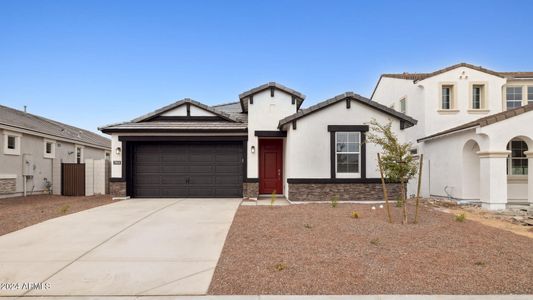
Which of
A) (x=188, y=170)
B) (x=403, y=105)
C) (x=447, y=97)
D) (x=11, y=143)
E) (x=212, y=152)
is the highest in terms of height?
(x=447, y=97)

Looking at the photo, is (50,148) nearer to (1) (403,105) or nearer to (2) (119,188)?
(2) (119,188)

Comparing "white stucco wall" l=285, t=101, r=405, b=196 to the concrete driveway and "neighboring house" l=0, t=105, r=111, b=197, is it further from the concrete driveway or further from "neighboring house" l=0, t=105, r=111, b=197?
"neighboring house" l=0, t=105, r=111, b=197

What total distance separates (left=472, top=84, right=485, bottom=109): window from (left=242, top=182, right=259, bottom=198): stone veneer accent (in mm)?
11502

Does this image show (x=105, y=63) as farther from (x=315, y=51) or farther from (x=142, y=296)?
(x=142, y=296)

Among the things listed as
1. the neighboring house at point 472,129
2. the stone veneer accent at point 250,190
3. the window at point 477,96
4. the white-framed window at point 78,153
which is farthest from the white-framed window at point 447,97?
the white-framed window at point 78,153

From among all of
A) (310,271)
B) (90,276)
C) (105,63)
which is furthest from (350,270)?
(105,63)

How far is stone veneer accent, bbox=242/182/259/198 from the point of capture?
12.0 metres

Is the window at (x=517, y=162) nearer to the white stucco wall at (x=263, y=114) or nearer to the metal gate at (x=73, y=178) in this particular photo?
the white stucco wall at (x=263, y=114)

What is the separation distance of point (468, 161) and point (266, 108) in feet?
27.6

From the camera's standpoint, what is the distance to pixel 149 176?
1254 centimetres

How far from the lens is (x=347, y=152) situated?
11039mm

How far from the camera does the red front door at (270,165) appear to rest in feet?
42.2

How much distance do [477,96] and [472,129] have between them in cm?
509

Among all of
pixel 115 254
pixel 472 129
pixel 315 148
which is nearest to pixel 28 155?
pixel 115 254
